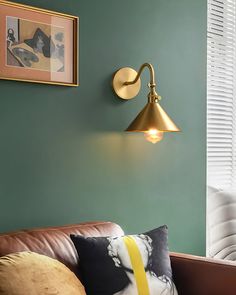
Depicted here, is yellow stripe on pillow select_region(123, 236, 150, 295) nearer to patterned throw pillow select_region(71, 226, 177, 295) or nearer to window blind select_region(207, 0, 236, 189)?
patterned throw pillow select_region(71, 226, 177, 295)

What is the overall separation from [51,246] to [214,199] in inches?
62.2

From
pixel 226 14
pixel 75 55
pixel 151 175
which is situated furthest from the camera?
pixel 226 14

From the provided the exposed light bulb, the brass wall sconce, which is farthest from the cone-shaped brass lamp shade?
the exposed light bulb

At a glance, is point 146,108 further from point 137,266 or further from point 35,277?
point 35,277

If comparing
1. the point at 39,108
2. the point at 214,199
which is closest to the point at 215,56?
the point at 214,199

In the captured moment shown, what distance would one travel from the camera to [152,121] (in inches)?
104

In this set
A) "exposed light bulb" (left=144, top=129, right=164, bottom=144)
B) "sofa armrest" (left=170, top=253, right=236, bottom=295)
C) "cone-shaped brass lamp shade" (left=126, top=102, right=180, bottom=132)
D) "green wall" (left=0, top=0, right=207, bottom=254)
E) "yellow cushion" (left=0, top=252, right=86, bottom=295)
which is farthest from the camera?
"exposed light bulb" (left=144, top=129, right=164, bottom=144)

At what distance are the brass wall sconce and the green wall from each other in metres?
0.05

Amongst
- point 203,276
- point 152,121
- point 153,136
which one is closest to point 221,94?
point 153,136

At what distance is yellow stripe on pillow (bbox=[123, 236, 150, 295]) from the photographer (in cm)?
213

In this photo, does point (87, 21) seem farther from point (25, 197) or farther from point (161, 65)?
point (25, 197)

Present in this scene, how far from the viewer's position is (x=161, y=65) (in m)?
3.05

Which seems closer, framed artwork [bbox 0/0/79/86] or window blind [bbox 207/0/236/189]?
framed artwork [bbox 0/0/79/86]

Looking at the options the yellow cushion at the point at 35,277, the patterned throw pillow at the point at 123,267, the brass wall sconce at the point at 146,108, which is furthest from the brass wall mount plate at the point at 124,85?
the yellow cushion at the point at 35,277
